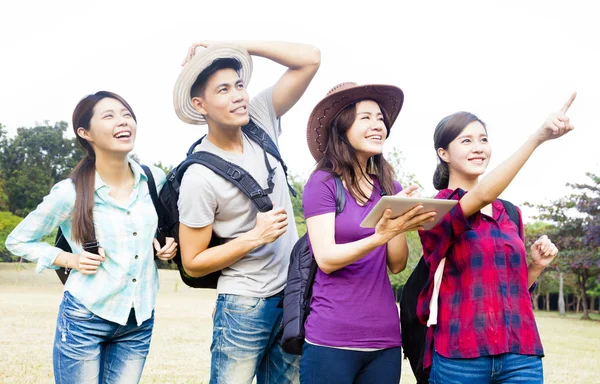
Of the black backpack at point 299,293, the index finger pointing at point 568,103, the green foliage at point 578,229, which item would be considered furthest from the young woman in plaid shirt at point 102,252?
the green foliage at point 578,229

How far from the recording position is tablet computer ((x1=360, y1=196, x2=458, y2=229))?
2621 mm

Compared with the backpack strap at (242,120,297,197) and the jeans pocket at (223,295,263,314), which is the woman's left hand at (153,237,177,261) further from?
the backpack strap at (242,120,297,197)

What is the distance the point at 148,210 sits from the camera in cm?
377

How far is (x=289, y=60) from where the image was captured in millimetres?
3830

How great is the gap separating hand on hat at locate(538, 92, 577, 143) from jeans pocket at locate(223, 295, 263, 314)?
1.72 metres

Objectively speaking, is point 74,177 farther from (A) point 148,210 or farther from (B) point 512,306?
(B) point 512,306

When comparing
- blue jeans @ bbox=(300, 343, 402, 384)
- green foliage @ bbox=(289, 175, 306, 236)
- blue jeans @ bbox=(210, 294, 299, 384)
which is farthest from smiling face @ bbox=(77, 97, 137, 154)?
green foliage @ bbox=(289, 175, 306, 236)

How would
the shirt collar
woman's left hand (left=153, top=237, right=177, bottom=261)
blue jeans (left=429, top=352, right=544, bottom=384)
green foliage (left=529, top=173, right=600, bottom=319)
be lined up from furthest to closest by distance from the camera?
green foliage (left=529, top=173, right=600, bottom=319) → the shirt collar → woman's left hand (left=153, top=237, right=177, bottom=261) → blue jeans (left=429, top=352, right=544, bottom=384)

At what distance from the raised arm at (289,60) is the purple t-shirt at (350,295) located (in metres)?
0.97

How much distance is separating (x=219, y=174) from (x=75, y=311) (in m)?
1.14

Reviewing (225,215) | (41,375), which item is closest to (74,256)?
(225,215)

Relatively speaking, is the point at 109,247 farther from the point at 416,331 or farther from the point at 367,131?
the point at 416,331

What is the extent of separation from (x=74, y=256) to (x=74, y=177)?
48 cm

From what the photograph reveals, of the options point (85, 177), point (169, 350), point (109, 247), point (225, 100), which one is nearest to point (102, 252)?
point (109, 247)
